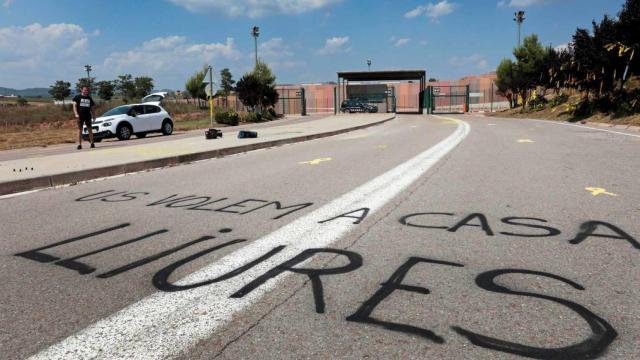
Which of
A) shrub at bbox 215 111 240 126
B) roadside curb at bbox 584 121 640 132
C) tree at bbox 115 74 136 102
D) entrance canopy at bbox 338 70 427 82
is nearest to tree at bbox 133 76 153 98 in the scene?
tree at bbox 115 74 136 102

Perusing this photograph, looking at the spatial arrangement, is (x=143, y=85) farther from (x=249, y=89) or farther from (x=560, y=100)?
(x=560, y=100)

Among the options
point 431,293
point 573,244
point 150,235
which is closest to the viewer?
point 431,293

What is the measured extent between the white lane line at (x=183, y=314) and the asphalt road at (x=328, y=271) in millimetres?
13

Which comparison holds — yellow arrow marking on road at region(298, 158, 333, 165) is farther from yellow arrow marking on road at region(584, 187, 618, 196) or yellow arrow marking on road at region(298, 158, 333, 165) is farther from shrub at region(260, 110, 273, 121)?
shrub at region(260, 110, 273, 121)

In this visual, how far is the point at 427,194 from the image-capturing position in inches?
265

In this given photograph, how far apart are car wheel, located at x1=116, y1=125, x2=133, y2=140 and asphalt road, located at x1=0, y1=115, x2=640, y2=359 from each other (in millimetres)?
13840

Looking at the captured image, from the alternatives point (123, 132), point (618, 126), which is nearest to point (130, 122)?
point (123, 132)

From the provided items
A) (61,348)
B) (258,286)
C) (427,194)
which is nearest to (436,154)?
(427,194)

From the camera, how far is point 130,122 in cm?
2131

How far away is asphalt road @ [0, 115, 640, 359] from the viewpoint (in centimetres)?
273

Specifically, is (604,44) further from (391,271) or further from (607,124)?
(391,271)

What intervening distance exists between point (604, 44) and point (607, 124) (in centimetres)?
425

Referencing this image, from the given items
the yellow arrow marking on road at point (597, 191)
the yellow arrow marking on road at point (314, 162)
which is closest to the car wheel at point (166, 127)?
the yellow arrow marking on road at point (314, 162)

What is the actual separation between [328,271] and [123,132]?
19076mm
